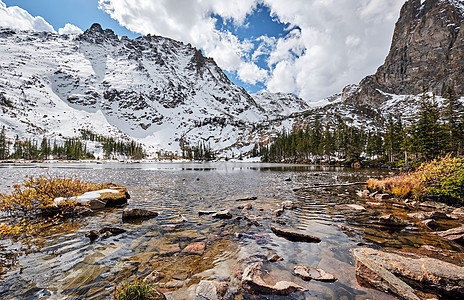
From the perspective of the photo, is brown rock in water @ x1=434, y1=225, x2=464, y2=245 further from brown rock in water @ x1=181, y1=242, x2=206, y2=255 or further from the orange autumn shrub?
brown rock in water @ x1=181, y1=242, x2=206, y2=255

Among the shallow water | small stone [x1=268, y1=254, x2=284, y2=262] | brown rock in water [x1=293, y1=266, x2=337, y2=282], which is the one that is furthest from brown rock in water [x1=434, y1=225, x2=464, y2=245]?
small stone [x1=268, y1=254, x2=284, y2=262]

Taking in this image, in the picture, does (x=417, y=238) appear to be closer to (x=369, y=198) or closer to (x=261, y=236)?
(x=261, y=236)

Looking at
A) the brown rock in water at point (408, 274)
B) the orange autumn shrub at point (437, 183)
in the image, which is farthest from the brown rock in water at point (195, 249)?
the orange autumn shrub at point (437, 183)

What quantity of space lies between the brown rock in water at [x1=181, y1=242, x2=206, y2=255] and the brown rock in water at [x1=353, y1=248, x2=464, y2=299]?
5213mm

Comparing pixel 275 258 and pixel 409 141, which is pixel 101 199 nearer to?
pixel 275 258

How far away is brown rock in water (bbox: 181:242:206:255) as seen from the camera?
7.34 meters

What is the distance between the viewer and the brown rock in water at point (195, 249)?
24.1ft

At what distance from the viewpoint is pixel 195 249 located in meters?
7.58

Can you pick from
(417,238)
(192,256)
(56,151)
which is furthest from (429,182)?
(56,151)

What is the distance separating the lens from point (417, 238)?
8.04 meters

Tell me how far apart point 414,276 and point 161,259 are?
7.49 metres

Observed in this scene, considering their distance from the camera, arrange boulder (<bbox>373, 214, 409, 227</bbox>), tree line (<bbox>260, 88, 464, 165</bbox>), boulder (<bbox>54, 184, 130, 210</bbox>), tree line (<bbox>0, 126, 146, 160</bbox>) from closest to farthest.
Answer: boulder (<bbox>373, 214, 409, 227</bbox>) < boulder (<bbox>54, 184, 130, 210</bbox>) < tree line (<bbox>260, 88, 464, 165</bbox>) < tree line (<bbox>0, 126, 146, 160</bbox>)

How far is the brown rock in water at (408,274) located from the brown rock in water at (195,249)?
521 cm

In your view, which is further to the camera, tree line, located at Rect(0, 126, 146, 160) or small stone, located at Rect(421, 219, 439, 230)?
tree line, located at Rect(0, 126, 146, 160)
